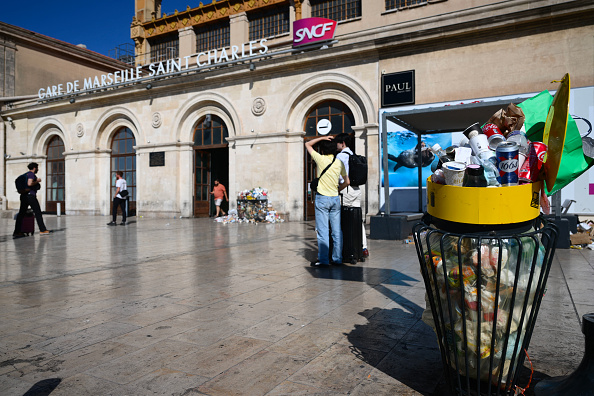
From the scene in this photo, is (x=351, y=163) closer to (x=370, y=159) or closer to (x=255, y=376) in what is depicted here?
(x=255, y=376)

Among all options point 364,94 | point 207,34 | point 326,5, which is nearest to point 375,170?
point 364,94

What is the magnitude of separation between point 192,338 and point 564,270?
5.29 meters

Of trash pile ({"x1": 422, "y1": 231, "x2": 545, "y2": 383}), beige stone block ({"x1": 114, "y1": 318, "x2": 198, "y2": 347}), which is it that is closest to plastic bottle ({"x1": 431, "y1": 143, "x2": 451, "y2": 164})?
trash pile ({"x1": 422, "y1": 231, "x2": 545, "y2": 383})

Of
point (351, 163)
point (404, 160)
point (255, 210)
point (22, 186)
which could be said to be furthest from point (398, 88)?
point (22, 186)

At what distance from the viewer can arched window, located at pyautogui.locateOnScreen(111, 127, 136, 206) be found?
21344 mm

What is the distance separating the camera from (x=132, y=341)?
3191mm

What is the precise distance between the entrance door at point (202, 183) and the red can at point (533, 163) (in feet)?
59.3

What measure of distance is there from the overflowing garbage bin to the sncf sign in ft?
48.4

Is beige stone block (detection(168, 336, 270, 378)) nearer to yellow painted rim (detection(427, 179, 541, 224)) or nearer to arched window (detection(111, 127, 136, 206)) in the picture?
yellow painted rim (detection(427, 179, 541, 224))

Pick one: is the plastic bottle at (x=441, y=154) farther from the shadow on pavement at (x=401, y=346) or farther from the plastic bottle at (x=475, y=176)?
the shadow on pavement at (x=401, y=346)

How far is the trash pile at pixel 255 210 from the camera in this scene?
1617cm

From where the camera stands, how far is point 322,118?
1634 cm

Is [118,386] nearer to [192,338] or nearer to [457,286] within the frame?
[192,338]

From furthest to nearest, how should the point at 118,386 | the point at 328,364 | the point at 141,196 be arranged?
the point at 141,196
the point at 328,364
the point at 118,386
